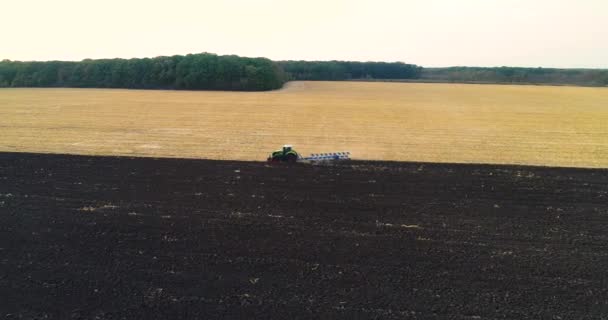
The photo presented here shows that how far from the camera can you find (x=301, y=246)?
1022 cm

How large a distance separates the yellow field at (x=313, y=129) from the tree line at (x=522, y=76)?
58.1 metres

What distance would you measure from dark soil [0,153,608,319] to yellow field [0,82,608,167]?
5254 mm

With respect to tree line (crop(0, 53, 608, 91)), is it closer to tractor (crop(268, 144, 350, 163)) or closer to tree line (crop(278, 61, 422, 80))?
tree line (crop(278, 61, 422, 80))

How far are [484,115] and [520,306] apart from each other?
31420mm

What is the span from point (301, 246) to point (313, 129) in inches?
A: 752

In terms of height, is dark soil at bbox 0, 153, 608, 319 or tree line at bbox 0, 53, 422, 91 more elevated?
tree line at bbox 0, 53, 422, 91

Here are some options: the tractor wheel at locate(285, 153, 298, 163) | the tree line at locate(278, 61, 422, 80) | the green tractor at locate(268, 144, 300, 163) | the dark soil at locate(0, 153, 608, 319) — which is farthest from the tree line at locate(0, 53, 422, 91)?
the dark soil at locate(0, 153, 608, 319)

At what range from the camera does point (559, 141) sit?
25.0 metres

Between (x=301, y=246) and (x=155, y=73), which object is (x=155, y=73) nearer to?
(x=155, y=73)

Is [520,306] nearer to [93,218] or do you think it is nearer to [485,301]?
[485,301]

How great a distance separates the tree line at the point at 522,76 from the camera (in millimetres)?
95188

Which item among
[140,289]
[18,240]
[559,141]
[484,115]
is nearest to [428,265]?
[140,289]

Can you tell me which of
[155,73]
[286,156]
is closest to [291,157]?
[286,156]

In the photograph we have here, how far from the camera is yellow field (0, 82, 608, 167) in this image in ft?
71.4
